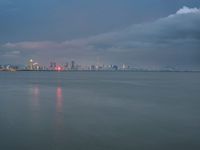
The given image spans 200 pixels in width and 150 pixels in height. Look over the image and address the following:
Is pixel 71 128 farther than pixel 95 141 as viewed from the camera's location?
Yes

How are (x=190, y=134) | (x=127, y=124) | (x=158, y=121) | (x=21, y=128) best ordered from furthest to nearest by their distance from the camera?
(x=158, y=121)
(x=127, y=124)
(x=21, y=128)
(x=190, y=134)

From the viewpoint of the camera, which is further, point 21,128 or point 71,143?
point 21,128

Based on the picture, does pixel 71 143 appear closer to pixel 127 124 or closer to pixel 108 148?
pixel 108 148

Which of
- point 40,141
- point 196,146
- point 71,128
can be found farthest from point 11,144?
point 196,146

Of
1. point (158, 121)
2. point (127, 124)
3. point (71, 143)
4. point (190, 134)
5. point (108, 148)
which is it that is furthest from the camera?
point (158, 121)

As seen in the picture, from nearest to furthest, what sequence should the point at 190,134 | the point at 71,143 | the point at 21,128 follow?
the point at 71,143 → the point at 190,134 → the point at 21,128

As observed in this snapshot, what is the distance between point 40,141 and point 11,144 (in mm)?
1349

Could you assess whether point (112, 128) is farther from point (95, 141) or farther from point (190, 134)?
point (190, 134)

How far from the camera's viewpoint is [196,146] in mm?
10555

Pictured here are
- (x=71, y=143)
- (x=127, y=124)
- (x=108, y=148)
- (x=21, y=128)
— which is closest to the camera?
(x=108, y=148)

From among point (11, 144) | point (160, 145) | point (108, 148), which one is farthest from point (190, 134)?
point (11, 144)

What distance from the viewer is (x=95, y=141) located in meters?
11.1

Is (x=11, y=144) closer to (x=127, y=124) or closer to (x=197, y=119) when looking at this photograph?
(x=127, y=124)

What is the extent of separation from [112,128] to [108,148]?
3.50 metres
